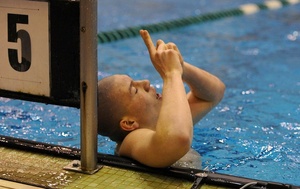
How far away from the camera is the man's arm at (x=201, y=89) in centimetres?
246

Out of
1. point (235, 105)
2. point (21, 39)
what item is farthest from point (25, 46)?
point (235, 105)

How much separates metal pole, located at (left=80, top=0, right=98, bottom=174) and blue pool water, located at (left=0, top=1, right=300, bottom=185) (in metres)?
0.83

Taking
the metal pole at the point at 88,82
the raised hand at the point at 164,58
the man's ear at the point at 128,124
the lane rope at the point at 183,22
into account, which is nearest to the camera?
the metal pole at the point at 88,82

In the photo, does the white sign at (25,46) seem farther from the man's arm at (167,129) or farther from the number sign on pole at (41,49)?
the man's arm at (167,129)

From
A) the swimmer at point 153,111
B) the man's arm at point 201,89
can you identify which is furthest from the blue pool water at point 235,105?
the swimmer at point 153,111

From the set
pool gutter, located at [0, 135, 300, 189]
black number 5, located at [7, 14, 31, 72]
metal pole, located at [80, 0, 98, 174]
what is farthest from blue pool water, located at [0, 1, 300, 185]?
A: black number 5, located at [7, 14, 31, 72]

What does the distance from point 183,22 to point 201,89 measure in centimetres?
387

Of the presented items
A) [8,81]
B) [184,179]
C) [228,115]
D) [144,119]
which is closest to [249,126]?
[228,115]

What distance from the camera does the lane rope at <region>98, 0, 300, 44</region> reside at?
554cm

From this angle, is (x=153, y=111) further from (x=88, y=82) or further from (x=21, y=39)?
(x=21, y=39)

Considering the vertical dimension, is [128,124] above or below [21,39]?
below

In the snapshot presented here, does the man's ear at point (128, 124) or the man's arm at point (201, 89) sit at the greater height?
the man's arm at point (201, 89)

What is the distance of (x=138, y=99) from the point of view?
2229mm

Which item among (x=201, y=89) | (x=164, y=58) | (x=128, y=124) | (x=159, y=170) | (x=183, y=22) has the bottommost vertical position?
(x=159, y=170)
